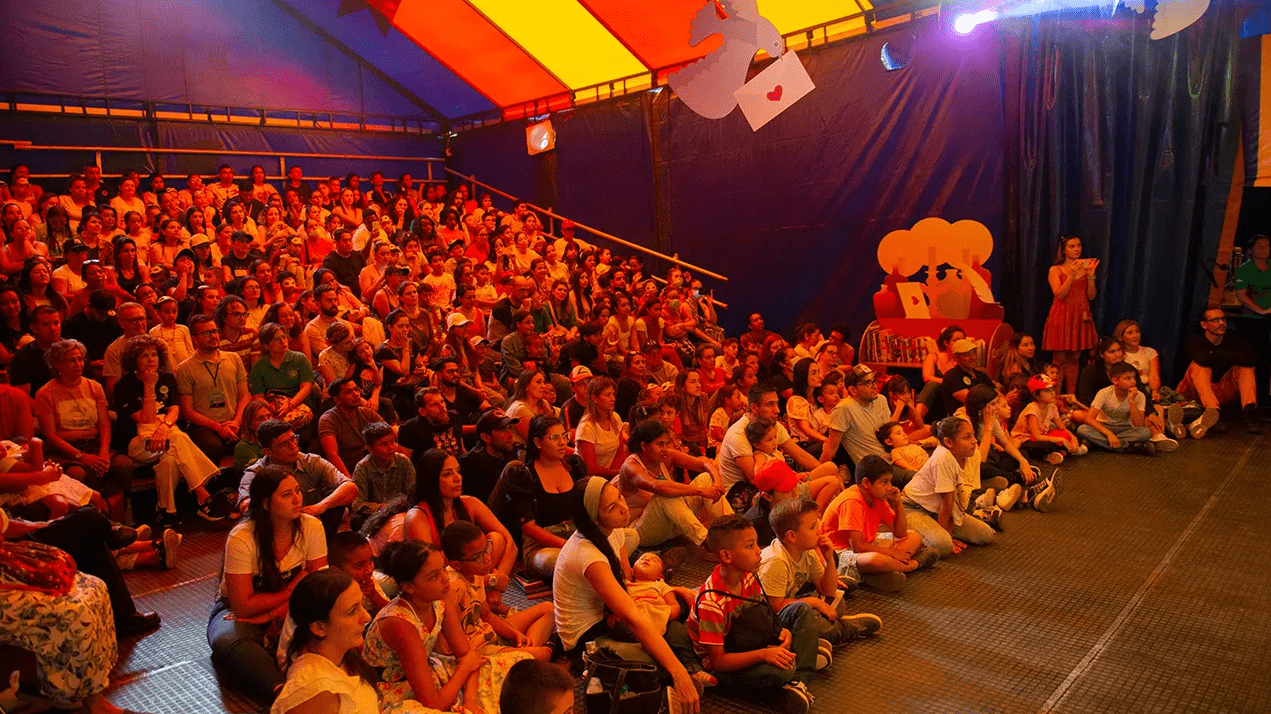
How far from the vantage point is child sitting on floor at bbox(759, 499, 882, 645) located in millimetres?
3154

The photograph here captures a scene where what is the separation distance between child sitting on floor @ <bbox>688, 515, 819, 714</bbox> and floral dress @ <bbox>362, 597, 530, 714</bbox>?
2.33 feet

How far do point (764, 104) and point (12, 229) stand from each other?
7281mm

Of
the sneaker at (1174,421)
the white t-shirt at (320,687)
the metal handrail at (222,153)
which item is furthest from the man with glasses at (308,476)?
the metal handrail at (222,153)

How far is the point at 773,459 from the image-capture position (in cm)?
450

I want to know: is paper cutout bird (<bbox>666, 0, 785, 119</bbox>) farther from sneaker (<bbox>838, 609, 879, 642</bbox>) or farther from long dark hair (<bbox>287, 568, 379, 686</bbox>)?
long dark hair (<bbox>287, 568, 379, 686</bbox>)

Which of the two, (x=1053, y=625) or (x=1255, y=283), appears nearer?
(x=1053, y=625)

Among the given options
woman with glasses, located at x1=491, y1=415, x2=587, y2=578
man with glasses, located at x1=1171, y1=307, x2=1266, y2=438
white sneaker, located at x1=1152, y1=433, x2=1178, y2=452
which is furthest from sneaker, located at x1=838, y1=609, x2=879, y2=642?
man with glasses, located at x1=1171, y1=307, x2=1266, y2=438

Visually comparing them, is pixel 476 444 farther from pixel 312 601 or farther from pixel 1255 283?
pixel 1255 283

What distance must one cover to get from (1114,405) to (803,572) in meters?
4.00

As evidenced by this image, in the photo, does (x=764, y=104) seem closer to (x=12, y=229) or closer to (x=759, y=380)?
(x=759, y=380)

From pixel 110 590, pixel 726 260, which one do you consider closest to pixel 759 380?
pixel 726 260

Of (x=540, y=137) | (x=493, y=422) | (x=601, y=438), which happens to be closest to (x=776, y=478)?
(x=601, y=438)

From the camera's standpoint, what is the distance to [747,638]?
9.50ft

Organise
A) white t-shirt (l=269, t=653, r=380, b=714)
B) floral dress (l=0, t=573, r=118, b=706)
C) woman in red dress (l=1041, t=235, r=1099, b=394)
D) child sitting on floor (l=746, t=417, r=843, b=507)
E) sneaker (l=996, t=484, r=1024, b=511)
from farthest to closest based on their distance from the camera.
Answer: woman in red dress (l=1041, t=235, r=1099, b=394) < sneaker (l=996, t=484, r=1024, b=511) < child sitting on floor (l=746, t=417, r=843, b=507) < floral dress (l=0, t=573, r=118, b=706) < white t-shirt (l=269, t=653, r=380, b=714)
